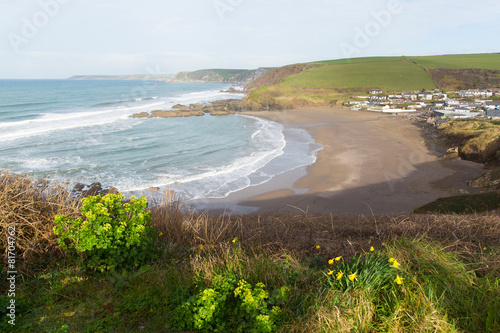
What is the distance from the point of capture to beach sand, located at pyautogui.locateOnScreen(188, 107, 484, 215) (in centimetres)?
1368

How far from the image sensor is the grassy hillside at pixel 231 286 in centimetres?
293

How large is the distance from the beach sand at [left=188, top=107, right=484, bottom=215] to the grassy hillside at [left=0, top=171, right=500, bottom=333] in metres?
4.12

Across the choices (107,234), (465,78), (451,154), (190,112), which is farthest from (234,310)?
(465,78)

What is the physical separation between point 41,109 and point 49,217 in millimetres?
51739

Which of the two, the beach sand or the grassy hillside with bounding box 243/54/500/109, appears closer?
the beach sand

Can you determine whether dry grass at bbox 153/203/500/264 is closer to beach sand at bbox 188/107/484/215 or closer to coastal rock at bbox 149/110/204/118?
beach sand at bbox 188/107/484/215

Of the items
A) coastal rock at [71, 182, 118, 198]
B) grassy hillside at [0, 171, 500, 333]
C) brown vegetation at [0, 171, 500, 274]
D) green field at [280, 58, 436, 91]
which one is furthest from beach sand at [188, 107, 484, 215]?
green field at [280, 58, 436, 91]

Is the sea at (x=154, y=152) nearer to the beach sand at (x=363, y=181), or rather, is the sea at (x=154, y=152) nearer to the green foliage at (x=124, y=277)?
the beach sand at (x=363, y=181)

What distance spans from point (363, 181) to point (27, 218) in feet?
52.1

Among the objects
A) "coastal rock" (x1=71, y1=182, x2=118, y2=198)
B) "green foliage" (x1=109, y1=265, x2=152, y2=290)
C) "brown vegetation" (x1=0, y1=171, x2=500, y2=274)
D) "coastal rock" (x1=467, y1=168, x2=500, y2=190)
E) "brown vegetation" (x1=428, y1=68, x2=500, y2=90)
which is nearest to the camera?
"green foliage" (x1=109, y1=265, x2=152, y2=290)

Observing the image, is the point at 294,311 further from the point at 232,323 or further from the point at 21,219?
the point at 21,219

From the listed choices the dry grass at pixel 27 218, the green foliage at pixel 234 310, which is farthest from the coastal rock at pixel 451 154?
the dry grass at pixel 27 218

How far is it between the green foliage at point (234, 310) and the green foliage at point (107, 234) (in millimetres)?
1418

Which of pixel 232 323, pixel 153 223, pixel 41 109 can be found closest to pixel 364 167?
pixel 153 223
